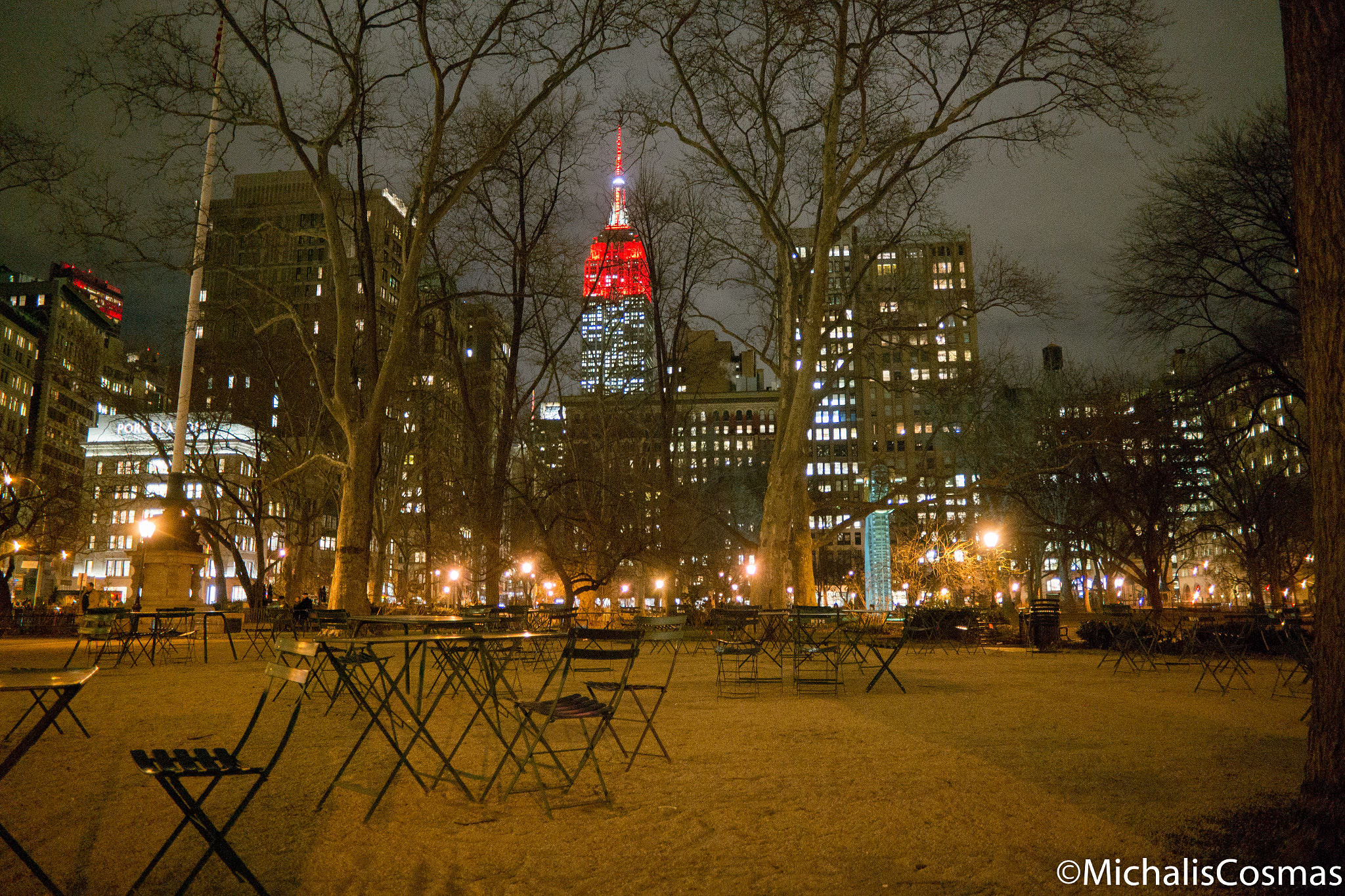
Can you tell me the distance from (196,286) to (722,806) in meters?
20.6

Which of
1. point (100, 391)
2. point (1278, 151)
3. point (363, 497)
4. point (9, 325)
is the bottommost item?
point (363, 497)

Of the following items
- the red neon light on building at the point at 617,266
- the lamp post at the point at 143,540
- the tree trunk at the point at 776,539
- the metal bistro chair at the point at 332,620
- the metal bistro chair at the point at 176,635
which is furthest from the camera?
the red neon light on building at the point at 617,266

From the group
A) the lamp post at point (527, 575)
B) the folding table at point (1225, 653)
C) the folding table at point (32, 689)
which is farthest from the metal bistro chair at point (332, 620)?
the folding table at point (1225, 653)

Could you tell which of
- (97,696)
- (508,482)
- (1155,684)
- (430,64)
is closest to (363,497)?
(508,482)

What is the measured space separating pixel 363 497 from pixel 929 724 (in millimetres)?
12789

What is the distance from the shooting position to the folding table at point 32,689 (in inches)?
134

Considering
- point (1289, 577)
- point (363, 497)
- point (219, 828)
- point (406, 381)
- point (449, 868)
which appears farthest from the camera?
point (1289, 577)

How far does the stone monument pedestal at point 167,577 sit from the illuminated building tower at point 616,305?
12.3 metres

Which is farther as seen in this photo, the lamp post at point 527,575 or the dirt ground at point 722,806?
the lamp post at point 527,575

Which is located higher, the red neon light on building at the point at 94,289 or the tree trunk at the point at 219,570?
the red neon light on building at the point at 94,289

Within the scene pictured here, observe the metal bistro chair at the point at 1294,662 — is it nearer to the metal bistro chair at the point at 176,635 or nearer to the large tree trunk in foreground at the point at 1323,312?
the large tree trunk in foreground at the point at 1323,312

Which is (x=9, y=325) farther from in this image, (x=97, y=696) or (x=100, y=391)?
(x=97, y=696)

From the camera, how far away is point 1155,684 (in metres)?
12.5

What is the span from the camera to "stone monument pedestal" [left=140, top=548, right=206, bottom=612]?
21.9 m
